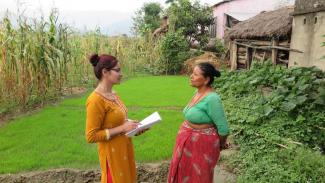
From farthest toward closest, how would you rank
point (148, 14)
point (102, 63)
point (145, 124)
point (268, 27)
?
point (148, 14) → point (268, 27) → point (145, 124) → point (102, 63)

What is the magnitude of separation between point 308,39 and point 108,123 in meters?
7.71

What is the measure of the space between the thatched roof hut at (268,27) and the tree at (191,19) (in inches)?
141

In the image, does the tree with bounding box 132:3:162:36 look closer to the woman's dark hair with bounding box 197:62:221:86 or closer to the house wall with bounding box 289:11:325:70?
the house wall with bounding box 289:11:325:70

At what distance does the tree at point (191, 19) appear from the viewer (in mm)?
18891

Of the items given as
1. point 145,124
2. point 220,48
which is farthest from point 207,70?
point 220,48

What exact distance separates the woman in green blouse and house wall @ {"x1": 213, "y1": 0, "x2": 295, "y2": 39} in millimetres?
13962

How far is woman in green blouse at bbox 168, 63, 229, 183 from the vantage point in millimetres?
3152

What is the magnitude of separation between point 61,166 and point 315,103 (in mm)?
4133

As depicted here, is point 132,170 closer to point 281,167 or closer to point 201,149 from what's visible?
point 201,149

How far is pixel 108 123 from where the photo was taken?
2795 millimetres

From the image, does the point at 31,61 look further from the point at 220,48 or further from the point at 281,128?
the point at 220,48

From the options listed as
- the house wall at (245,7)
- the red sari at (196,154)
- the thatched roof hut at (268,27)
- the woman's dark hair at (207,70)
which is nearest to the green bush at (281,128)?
the red sari at (196,154)

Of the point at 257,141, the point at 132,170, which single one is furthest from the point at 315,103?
the point at 132,170

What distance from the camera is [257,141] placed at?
196 inches
